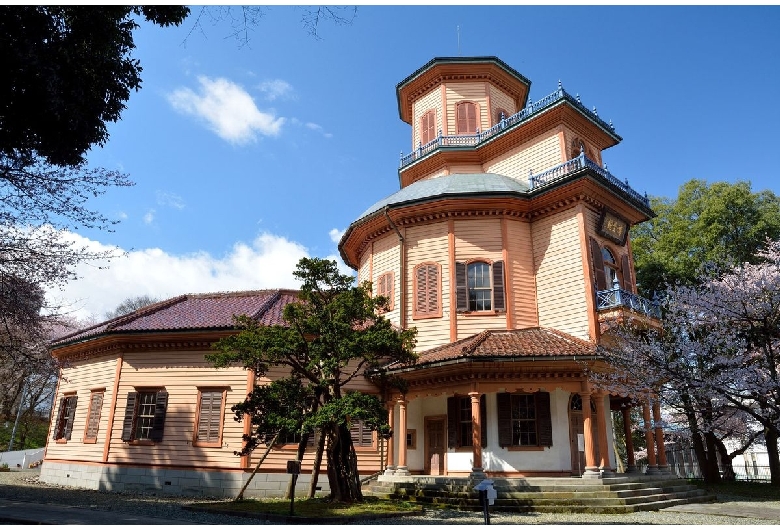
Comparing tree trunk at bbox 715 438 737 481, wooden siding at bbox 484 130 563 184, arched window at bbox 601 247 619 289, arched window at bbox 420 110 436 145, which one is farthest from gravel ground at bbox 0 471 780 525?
arched window at bbox 420 110 436 145

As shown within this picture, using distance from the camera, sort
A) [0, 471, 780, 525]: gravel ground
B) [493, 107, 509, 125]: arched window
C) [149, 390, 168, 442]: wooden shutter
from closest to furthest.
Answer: [0, 471, 780, 525]: gravel ground → [149, 390, 168, 442]: wooden shutter → [493, 107, 509, 125]: arched window

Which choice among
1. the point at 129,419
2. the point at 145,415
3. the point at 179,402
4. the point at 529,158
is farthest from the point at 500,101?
the point at 129,419

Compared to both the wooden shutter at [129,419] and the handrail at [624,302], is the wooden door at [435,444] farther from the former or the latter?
the wooden shutter at [129,419]

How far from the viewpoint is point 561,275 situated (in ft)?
57.5

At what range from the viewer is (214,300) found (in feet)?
71.9

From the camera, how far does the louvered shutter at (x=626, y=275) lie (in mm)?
18672

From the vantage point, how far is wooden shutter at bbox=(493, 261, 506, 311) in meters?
17.7

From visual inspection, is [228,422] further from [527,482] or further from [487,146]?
[487,146]

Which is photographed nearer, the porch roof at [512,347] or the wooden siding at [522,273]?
the porch roof at [512,347]

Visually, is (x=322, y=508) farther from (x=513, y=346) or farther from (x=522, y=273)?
(x=522, y=273)

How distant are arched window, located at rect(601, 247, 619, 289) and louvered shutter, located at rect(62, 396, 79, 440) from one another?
1944cm

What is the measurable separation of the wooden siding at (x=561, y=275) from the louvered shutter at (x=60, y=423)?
18.0 m

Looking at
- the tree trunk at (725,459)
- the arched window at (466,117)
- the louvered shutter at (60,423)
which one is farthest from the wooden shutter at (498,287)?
the louvered shutter at (60,423)

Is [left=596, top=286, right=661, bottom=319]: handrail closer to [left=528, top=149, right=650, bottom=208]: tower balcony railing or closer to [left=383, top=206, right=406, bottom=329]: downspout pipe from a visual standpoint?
[left=528, top=149, right=650, bottom=208]: tower balcony railing
